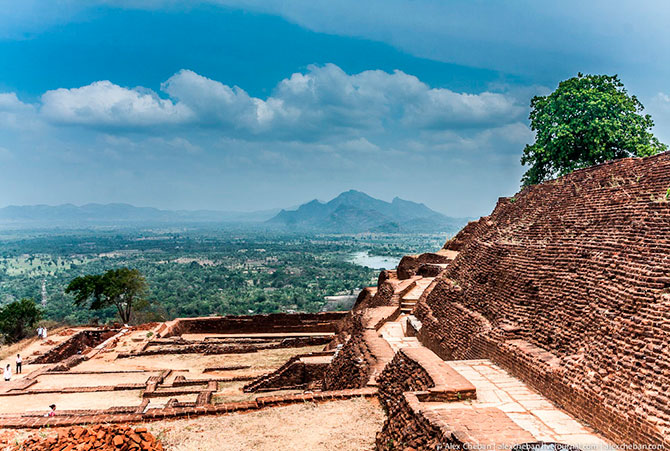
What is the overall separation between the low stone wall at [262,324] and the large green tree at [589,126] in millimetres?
15565

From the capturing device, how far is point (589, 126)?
1769 cm

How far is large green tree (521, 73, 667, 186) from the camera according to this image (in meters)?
17.7

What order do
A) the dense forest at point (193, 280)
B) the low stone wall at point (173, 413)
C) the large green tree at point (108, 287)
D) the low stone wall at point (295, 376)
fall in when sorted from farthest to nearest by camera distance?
the dense forest at point (193, 280), the large green tree at point (108, 287), the low stone wall at point (295, 376), the low stone wall at point (173, 413)

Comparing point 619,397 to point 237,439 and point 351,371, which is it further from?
point 351,371

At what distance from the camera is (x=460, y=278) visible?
1314 centimetres

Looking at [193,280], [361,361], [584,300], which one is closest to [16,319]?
[361,361]

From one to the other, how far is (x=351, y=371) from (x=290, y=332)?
58.0ft

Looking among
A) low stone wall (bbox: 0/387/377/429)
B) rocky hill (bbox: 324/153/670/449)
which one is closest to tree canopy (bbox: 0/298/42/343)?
low stone wall (bbox: 0/387/377/429)

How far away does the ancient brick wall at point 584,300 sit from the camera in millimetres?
5855

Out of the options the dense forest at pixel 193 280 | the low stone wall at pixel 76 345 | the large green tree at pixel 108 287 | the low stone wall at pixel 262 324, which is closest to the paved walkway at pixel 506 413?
the low stone wall at pixel 76 345

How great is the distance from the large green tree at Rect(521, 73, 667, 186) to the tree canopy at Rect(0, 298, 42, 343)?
3229cm

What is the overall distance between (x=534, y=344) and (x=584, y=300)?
1.22 m

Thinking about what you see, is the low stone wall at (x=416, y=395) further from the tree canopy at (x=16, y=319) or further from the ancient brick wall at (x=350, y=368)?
the tree canopy at (x=16, y=319)

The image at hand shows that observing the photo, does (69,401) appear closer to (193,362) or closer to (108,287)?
(193,362)
